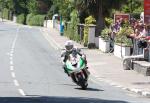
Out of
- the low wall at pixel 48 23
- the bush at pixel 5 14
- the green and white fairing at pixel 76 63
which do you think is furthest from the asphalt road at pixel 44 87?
the bush at pixel 5 14

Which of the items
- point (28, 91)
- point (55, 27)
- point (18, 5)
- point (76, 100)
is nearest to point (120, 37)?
point (28, 91)

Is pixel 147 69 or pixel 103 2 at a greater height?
pixel 103 2

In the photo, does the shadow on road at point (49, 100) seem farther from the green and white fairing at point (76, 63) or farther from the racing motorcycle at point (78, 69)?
the green and white fairing at point (76, 63)

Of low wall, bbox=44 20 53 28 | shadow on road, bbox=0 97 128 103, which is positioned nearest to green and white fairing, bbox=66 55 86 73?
shadow on road, bbox=0 97 128 103

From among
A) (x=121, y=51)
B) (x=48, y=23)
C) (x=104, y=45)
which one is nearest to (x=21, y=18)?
(x=48, y=23)

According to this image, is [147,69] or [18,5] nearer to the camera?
[147,69]

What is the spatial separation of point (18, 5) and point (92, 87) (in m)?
109

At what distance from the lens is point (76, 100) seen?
16719mm

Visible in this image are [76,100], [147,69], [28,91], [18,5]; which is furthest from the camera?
[18,5]

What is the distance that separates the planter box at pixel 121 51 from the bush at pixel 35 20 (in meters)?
68.3

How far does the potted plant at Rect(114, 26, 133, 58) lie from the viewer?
32.3 m

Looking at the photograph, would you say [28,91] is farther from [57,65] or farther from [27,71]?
[57,65]

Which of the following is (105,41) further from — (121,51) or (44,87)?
(44,87)

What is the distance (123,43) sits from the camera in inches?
1328
